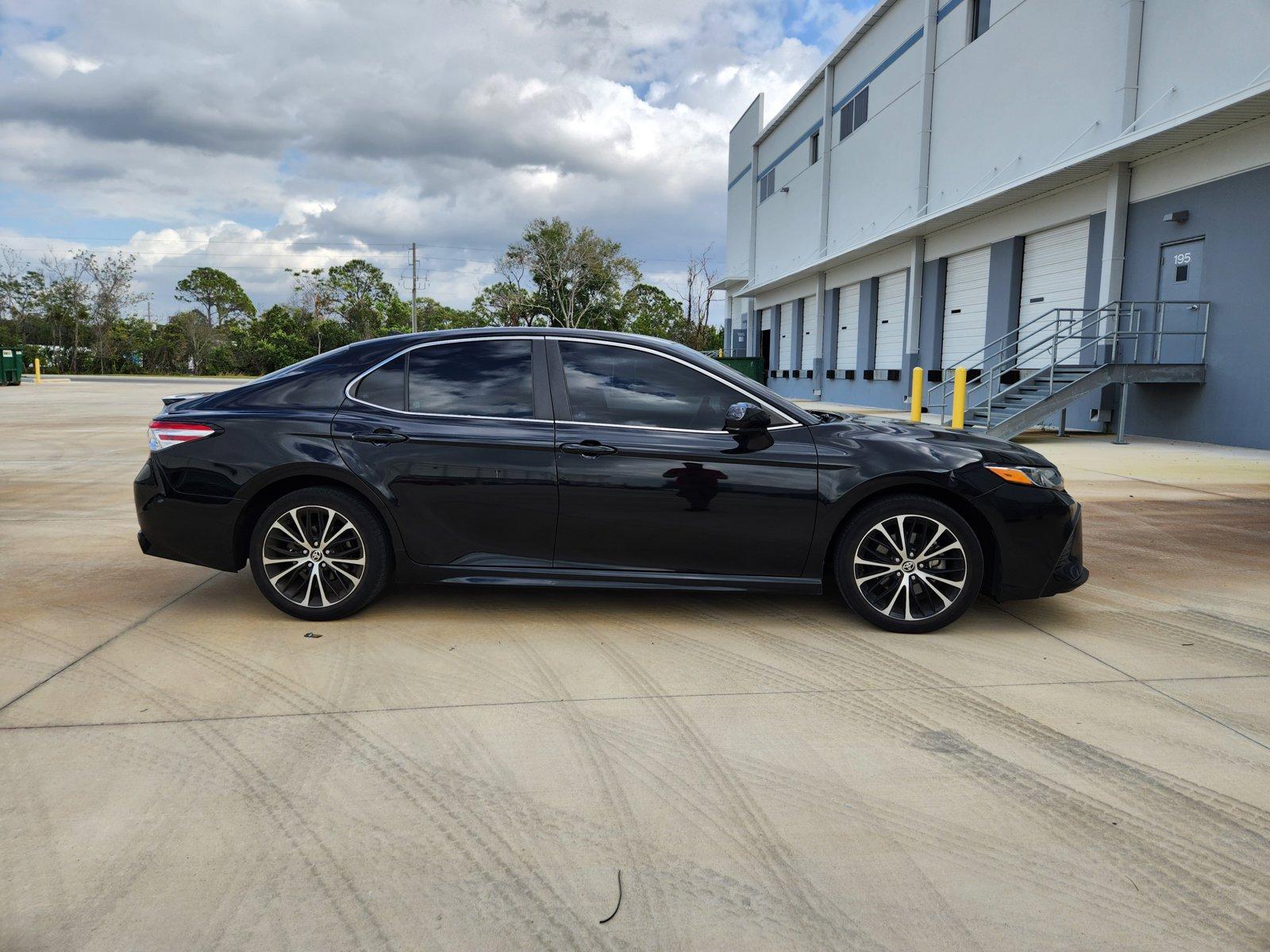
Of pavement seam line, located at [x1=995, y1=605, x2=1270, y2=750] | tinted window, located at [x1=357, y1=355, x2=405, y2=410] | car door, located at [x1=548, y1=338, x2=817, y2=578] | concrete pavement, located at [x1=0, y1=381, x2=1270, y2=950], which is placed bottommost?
concrete pavement, located at [x1=0, y1=381, x2=1270, y2=950]

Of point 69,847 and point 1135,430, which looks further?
point 1135,430

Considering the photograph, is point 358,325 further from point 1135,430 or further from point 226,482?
point 226,482

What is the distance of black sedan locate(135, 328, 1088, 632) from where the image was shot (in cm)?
465

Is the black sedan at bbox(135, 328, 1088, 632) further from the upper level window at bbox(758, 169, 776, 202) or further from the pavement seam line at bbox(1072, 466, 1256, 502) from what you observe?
the upper level window at bbox(758, 169, 776, 202)

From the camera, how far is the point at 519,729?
3516 mm

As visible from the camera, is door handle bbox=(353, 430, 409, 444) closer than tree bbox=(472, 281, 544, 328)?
Yes

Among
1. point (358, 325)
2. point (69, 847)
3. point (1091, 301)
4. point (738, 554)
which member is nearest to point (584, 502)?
point (738, 554)

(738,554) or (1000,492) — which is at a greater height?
(1000,492)

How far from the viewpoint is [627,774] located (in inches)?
124

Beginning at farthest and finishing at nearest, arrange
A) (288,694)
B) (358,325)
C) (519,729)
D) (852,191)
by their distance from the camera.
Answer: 1. (358,325)
2. (852,191)
3. (288,694)
4. (519,729)

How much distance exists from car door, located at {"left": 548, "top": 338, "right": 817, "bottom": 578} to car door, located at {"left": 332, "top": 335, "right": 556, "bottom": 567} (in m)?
0.14

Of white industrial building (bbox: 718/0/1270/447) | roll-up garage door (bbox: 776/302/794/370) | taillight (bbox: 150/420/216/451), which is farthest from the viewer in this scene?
roll-up garage door (bbox: 776/302/794/370)

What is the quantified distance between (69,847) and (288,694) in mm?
1234

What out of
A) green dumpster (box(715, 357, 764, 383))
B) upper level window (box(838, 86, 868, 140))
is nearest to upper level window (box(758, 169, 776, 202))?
upper level window (box(838, 86, 868, 140))
